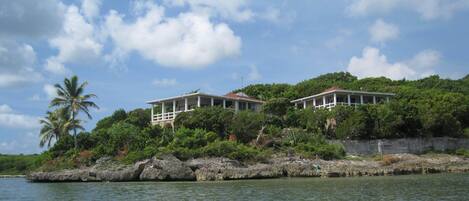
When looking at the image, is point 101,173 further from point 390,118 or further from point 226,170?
point 390,118

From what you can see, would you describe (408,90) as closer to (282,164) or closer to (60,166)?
(282,164)

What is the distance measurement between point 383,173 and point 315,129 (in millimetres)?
11040

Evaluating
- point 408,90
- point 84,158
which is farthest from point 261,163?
point 408,90

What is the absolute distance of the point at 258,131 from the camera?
4769 centimetres

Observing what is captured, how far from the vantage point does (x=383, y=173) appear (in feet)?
Result: 130

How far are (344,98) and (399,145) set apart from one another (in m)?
11.3

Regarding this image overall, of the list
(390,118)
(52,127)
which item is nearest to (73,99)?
(52,127)

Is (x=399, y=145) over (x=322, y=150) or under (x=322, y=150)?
over

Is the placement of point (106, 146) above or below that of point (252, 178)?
above

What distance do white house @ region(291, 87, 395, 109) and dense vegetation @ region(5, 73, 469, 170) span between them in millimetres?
4412

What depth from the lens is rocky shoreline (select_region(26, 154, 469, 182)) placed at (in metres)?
38.9

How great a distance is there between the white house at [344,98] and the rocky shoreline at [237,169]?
13.4 m

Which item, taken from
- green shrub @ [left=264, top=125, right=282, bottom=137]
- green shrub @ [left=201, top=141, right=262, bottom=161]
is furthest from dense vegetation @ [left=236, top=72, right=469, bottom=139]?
green shrub @ [left=201, top=141, right=262, bottom=161]

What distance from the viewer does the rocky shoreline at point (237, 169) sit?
38.9 meters
